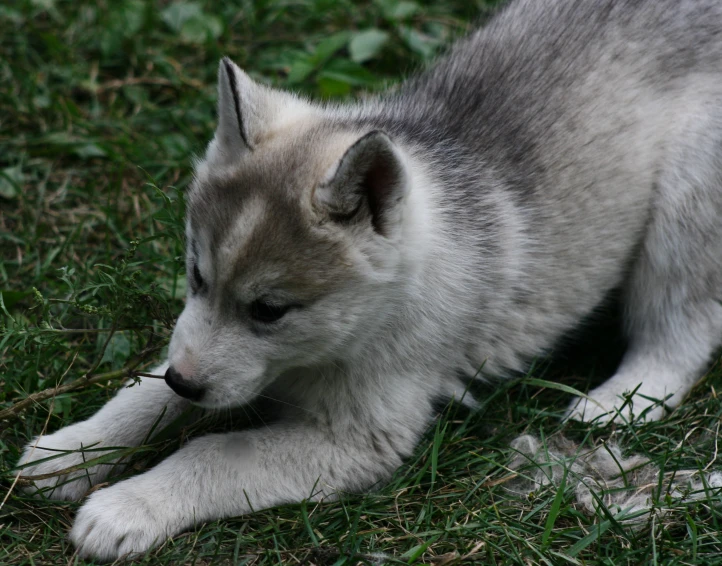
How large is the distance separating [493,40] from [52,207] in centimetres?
263

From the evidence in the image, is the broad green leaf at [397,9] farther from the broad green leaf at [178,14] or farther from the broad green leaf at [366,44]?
the broad green leaf at [178,14]

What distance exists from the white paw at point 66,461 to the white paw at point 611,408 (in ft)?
6.74

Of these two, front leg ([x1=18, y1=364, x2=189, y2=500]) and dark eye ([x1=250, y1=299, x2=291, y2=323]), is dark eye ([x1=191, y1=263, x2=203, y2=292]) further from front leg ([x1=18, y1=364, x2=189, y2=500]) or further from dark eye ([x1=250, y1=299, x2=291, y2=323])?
front leg ([x1=18, y1=364, x2=189, y2=500])

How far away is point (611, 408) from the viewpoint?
14.1ft

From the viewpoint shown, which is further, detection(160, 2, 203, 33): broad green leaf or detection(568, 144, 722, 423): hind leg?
detection(160, 2, 203, 33): broad green leaf

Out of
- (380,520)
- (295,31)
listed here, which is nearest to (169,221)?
(380,520)

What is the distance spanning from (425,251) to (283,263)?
61 cm

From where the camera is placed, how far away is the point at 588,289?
436 cm

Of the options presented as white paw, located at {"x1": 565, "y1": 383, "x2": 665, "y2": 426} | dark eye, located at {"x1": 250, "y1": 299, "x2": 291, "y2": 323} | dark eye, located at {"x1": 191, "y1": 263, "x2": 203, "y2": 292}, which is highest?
dark eye, located at {"x1": 250, "y1": 299, "x2": 291, "y2": 323}

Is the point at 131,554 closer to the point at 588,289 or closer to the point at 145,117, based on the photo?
the point at 588,289

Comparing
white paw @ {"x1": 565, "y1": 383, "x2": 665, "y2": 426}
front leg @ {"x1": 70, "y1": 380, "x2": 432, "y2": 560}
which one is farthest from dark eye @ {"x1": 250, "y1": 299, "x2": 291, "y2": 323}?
white paw @ {"x1": 565, "y1": 383, "x2": 665, "y2": 426}

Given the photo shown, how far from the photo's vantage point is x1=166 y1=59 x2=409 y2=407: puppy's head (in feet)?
11.0

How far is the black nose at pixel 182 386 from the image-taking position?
11.1 ft

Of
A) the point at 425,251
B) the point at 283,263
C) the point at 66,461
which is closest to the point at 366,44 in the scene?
the point at 425,251
